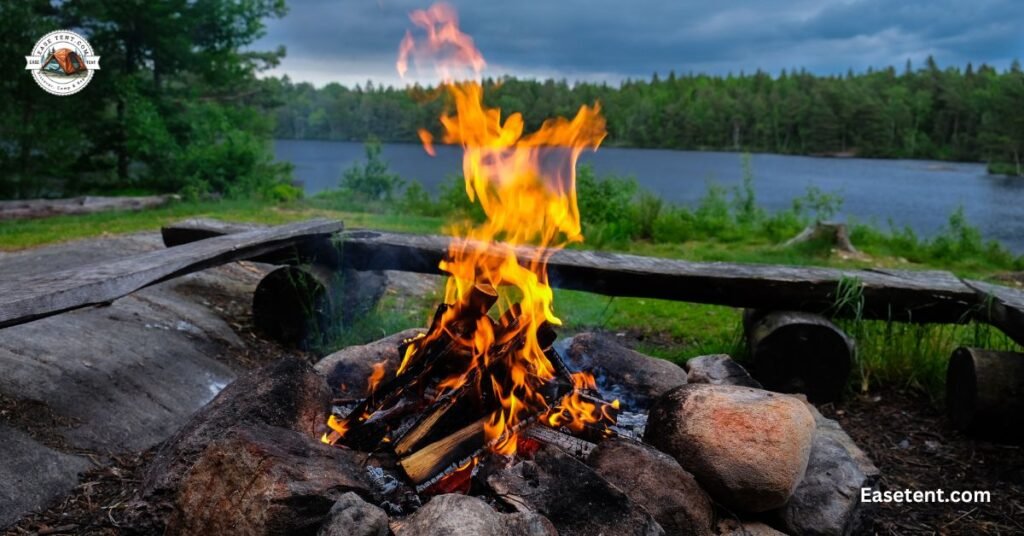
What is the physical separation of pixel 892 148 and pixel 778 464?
204 ft

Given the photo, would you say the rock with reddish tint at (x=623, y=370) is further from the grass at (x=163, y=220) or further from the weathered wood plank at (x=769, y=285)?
the grass at (x=163, y=220)

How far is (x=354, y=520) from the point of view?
8.86 feet

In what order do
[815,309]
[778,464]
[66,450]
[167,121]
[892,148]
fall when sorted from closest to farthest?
[778,464]
[66,450]
[815,309]
[167,121]
[892,148]

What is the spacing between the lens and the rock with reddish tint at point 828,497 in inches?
138

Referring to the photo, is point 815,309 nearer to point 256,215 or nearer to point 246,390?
point 246,390

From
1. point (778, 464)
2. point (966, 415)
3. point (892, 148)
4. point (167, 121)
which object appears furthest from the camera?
point (892, 148)

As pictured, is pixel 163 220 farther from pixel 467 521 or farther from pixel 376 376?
pixel 467 521

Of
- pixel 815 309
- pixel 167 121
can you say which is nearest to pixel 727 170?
pixel 167 121

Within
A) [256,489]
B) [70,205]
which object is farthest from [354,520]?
[70,205]

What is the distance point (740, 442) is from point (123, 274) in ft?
12.5

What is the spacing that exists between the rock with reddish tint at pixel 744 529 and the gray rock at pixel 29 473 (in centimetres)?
333

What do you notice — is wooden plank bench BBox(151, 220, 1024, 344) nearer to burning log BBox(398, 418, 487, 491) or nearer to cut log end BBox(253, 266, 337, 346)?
cut log end BBox(253, 266, 337, 346)

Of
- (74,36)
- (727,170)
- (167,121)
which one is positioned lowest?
(727,170)

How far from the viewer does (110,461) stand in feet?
13.7
